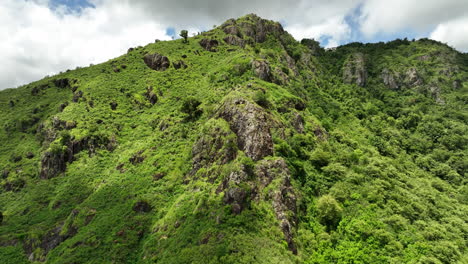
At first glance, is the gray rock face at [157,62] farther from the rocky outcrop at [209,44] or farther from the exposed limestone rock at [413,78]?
the exposed limestone rock at [413,78]

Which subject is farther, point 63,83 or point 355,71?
point 355,71

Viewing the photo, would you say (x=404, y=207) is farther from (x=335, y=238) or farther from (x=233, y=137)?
(x=233, y=137)

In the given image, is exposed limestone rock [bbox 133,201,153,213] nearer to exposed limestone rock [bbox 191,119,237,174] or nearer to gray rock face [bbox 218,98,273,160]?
exposed limestone rock [bbox 191,119,237,174]

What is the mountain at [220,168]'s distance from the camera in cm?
4650

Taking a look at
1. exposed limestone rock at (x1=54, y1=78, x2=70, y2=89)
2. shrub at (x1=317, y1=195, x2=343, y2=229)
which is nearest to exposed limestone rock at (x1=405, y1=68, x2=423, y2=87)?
shrub at (x1=317, y1=195, x2=343, y2=229)

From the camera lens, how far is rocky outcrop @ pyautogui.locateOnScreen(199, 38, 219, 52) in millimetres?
141188

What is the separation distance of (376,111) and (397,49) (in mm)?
97093

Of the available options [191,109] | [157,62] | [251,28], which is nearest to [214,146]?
[191,109]

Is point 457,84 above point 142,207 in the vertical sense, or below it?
Result: above

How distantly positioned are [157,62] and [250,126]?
8691 cm

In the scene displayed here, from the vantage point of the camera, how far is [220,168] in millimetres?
56469

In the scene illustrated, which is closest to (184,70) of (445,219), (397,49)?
A: (445,219)

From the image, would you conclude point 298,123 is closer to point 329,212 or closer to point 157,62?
point 329,212

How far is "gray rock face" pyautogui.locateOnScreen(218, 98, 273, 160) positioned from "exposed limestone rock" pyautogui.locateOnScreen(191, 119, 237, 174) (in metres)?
2.34
